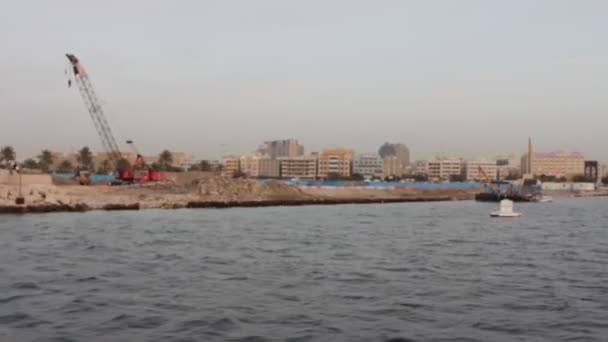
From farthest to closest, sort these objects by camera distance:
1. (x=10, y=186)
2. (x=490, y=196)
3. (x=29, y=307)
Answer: (x=490, y=196) → (x=10, y=186) → (x=29, y=307)

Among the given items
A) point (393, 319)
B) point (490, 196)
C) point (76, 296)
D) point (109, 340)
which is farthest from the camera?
point (490, 196)

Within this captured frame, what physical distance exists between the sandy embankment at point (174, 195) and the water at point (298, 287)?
89.2 ft

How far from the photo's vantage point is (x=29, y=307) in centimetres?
2017

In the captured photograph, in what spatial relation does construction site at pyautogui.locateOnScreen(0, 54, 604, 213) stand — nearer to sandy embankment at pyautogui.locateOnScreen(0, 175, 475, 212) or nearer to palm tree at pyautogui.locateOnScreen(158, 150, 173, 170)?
sandy embankment at pyautogui.locateOnScreen(0, 175, 475, 212)

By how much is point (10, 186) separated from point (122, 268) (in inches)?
2019

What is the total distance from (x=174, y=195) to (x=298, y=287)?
73.4m

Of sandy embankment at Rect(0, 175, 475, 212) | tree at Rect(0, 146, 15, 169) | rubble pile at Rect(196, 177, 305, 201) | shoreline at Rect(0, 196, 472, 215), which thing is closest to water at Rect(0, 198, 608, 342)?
shoreline at Rect(0, 196, 472, 215)

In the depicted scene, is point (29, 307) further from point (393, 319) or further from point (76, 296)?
point (393, 319)

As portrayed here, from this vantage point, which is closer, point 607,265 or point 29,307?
point 29,307

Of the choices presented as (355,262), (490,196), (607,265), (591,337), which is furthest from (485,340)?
(490,196)

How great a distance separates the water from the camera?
57.4 ft

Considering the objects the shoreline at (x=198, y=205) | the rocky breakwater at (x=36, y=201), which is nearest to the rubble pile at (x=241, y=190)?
the shoreline at (x=198, y=205)

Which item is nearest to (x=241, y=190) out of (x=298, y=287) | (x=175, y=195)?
(x=175, y=195)

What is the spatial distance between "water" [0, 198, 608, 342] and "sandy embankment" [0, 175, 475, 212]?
27201mm
